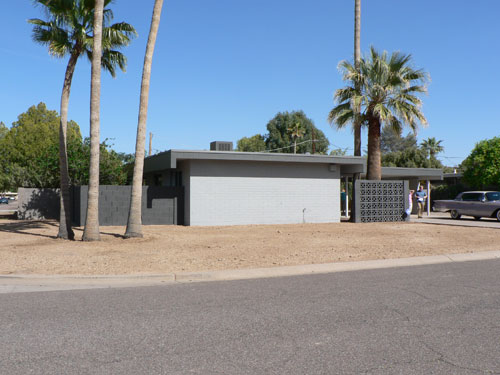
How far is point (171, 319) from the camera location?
5988mm

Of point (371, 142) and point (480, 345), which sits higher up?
point (371, 142)

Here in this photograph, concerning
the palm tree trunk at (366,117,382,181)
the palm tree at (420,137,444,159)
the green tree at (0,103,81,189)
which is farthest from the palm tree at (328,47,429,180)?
the palm tree at (420,137,444,159)

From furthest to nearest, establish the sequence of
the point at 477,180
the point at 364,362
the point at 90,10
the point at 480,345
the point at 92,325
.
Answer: the point at 477,180
the point at 90,10
the point at 92,325
the point at 480,345
the point at 364,362

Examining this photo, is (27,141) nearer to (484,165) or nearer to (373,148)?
(373,148)

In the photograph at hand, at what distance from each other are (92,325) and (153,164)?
1803 cm

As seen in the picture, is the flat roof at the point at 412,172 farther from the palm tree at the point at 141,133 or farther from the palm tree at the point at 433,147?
the palm tree at the point at 433,147

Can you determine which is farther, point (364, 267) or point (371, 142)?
point (371, 142)

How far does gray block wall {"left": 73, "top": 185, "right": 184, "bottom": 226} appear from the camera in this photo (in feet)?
69.1

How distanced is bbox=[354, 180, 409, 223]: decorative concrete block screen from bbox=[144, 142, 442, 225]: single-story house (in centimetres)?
113

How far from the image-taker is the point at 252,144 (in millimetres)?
73500

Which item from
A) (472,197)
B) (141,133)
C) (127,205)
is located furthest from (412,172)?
(141,133)

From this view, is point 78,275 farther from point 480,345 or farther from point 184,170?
point 184,170

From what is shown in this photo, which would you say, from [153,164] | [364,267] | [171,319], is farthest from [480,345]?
[153,164]

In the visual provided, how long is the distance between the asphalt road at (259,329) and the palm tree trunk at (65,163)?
807 centimetres
